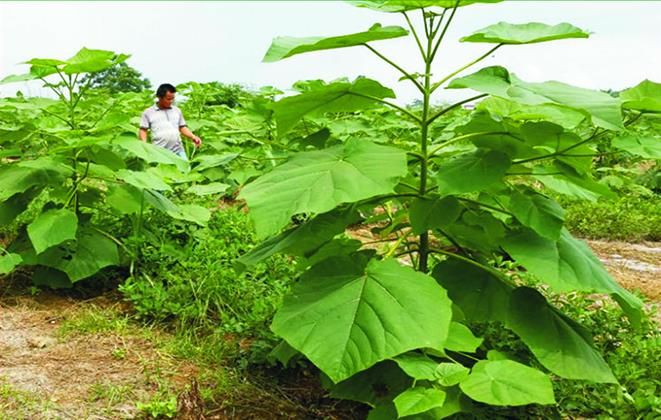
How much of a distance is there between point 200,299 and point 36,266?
1.04m

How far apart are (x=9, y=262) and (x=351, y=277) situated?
1.93m

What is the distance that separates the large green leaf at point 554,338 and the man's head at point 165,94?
4.77 meters

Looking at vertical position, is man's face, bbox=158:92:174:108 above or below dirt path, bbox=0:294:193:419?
above

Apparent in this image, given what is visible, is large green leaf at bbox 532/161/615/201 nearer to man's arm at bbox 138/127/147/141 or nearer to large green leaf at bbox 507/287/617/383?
large green leaf at bbox 507/287/617/383

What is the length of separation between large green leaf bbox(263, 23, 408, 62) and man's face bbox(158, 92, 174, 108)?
450 centimetres

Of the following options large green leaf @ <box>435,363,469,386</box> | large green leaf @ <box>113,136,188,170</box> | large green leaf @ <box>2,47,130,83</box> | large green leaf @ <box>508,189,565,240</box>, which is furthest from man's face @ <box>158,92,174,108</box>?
large green leaf @ <box>435,363,469,386</box>

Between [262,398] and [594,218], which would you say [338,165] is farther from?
[594,218]

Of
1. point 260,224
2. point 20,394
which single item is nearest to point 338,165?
point 260,224

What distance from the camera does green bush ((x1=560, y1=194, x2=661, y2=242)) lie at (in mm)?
5383

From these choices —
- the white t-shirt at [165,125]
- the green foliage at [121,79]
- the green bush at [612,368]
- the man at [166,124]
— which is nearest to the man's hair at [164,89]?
the man at [166,124]

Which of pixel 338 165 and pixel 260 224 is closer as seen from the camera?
pixel 260 224

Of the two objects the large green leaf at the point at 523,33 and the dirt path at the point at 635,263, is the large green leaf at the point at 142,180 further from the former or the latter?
the dirt path at the point at 635,263

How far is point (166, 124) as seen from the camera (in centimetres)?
624

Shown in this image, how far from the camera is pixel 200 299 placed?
3010 mm
